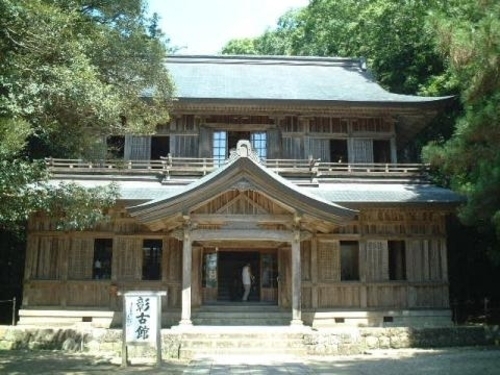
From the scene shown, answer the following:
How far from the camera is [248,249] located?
742 inches

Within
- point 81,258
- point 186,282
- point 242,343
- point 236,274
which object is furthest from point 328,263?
point 81,258

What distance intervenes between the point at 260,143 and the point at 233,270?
5.04 meters

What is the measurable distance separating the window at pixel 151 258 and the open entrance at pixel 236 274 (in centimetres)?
175

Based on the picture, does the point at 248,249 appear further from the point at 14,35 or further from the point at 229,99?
the point at 14,35

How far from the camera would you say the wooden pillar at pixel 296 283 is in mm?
14902

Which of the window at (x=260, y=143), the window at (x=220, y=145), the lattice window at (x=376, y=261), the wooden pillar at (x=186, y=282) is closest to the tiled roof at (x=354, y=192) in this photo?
the lattice window at (x=376, y=261)

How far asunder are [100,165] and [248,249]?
6120 mm

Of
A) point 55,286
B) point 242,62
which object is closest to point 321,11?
point 242,62

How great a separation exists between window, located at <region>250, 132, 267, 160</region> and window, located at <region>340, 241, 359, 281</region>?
4601 mm

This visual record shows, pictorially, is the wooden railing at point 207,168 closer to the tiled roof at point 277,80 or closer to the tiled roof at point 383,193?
the tiled roof at point 383,193

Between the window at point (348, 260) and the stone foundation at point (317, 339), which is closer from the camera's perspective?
the stone foundation at point (317, 339)

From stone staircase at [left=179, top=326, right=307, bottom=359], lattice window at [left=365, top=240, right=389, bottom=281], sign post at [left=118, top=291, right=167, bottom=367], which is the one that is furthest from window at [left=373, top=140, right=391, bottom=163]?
sign post at [left=118, top=291, right=167, bottom=367]

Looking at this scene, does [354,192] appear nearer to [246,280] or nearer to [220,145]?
[246,280]

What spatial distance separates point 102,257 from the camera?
17.9m
